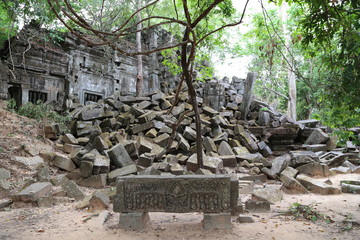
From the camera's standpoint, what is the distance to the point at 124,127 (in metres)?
9.17

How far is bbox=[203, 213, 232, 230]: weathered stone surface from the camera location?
3.50m

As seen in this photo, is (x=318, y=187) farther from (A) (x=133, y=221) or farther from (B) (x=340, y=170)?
(A) (x=133, y=221)

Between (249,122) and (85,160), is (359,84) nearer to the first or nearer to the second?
(85,160)

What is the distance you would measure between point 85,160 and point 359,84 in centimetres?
570

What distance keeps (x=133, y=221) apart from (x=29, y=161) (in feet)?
13.4

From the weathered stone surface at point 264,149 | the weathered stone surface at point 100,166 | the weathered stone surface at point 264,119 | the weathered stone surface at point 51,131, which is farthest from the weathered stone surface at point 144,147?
the weathered stone surface at point 264,119

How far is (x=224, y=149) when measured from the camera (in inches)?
319

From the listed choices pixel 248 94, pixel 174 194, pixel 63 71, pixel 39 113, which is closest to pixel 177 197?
pixel 174 194

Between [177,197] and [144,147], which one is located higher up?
[144,147]

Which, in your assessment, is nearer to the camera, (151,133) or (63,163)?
(63,163)

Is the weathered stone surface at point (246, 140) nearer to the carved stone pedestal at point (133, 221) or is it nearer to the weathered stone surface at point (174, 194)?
the weathered stone surface at point (174, 194)

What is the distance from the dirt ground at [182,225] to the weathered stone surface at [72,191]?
0.29 meters

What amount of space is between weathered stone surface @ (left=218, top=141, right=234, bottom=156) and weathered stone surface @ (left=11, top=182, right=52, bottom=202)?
502cm

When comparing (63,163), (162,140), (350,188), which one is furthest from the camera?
(162,140)
